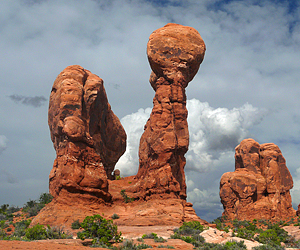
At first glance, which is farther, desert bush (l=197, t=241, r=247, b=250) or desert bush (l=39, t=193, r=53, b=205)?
desert bush (l=39, t=193, r=53, b=205)

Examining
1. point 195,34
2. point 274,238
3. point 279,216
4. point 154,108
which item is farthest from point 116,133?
point 279,216

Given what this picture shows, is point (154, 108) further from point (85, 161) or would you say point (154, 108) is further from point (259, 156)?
point (259, 156)

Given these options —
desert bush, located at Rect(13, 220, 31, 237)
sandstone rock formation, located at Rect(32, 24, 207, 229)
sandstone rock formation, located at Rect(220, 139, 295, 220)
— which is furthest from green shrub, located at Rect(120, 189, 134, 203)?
sandstone rock formation, located at Rect(220, 139, 295, 220)

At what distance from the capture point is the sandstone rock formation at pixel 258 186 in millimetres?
58594

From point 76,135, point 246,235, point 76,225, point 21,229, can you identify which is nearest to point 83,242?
point 76,225

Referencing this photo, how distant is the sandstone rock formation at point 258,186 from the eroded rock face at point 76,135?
33.6 meters

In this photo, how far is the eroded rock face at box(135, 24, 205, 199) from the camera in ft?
109

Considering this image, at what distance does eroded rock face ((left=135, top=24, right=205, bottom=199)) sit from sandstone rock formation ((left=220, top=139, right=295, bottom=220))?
1096 inches

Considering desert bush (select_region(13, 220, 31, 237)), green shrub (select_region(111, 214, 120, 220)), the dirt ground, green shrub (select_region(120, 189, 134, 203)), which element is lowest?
the dirt ground

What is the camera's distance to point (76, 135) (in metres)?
32.0

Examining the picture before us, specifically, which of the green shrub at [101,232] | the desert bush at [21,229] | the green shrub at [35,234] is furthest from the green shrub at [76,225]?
the green shrub at [35,234]

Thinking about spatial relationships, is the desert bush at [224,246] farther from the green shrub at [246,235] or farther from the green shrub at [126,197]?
the green shrub at [126,197]

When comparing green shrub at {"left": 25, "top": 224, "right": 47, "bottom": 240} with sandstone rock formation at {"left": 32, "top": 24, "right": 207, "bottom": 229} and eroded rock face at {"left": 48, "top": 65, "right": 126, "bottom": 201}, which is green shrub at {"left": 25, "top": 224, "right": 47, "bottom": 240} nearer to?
sandstone rock formation at {"left": 32, "top": 24, "right": 207, "bottom": 229}

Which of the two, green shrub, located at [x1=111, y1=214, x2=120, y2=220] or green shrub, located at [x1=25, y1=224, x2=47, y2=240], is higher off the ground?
green shrub, located at [x1=111, y1=214, x2=120, y2=220]
